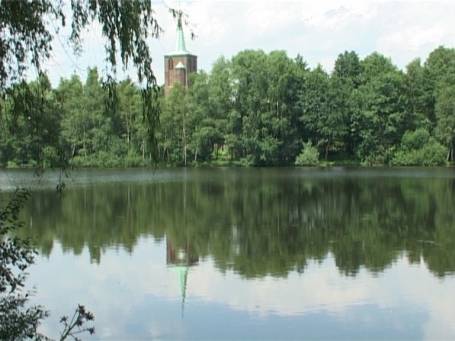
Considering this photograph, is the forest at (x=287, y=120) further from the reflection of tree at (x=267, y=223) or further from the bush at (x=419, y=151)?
the reflection of tree at (x=267, y=223)

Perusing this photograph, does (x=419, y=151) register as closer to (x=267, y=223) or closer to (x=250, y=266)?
(x=267, y=223)

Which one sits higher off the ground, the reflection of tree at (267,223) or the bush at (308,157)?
the bush at (308,157)

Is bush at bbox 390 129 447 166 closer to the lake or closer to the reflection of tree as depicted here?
the reflection of tree

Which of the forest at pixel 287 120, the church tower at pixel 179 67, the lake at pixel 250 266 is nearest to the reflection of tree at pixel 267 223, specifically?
the lake at pixel 250 266

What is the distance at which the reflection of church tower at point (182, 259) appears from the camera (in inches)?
552

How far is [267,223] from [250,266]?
7429mm

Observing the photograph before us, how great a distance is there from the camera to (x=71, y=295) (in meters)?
12.9

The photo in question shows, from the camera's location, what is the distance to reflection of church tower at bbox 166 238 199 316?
46.0ft

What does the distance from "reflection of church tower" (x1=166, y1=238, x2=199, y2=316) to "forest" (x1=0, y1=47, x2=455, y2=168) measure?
156 feet

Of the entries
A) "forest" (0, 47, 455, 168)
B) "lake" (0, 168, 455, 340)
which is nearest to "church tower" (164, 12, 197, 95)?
"forest" (0, 47, 455, 168)

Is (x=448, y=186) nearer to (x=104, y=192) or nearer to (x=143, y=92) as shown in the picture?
(x=104, y=192)

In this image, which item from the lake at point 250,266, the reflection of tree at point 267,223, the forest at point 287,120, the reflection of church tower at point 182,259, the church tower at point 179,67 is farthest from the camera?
the church tower at point 179,67

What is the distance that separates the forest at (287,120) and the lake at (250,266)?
37.4 meters

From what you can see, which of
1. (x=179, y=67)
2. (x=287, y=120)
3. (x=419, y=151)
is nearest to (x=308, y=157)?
(x=287, y=120)
